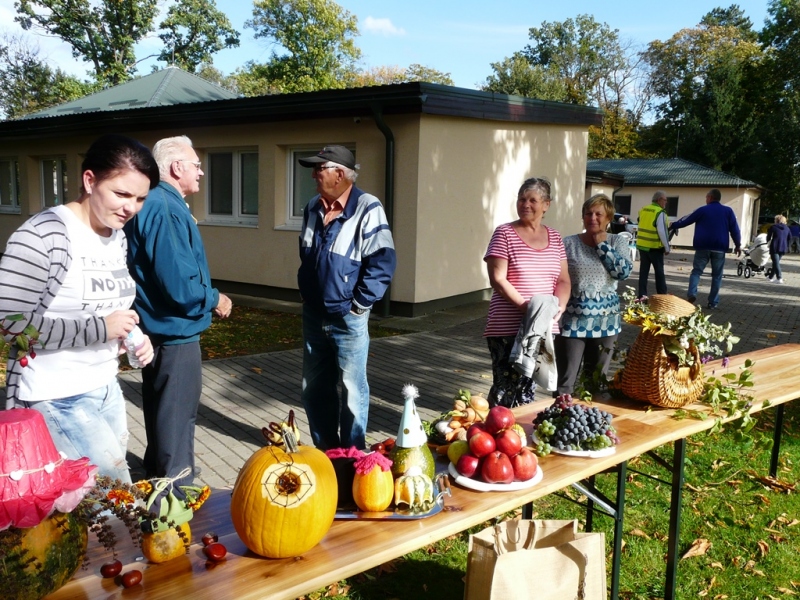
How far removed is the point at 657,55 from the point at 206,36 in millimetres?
37418

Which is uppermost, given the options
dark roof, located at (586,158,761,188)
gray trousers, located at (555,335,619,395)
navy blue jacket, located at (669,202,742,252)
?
dark roof, located at (586,158,761,188)

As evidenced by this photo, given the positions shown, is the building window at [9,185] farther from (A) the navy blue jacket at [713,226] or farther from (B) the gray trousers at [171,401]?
(B) the gray trousers at [171,401]

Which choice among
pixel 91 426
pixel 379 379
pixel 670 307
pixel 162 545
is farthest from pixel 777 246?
pixel 162 545

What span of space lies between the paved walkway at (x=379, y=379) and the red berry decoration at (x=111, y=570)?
2784 millimetres

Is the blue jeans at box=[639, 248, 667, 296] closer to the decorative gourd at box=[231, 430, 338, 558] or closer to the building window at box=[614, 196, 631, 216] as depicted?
the decorative gourd at box=[231, 430, 338, 558]

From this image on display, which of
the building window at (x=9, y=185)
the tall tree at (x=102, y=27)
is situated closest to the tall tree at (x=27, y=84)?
the tall tree at (x=102, y=27)

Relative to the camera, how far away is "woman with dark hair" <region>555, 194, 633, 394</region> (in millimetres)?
4766

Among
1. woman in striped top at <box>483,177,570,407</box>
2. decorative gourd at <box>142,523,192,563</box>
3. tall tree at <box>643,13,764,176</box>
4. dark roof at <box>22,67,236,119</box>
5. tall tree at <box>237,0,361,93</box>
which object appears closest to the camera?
decorative gourd at <box>142,523,192,563</box>

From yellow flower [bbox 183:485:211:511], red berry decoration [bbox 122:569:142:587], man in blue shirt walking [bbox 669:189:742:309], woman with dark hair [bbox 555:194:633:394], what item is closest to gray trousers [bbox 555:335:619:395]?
woman with dark hair [bbox 555:194:633:394]

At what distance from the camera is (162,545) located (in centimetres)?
175

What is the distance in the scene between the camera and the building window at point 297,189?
12.3 m

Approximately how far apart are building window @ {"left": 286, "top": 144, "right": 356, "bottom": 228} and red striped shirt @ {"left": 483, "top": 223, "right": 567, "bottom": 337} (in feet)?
27.1

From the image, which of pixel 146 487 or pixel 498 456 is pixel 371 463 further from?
pixel 146 487

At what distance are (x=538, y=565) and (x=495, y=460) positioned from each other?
437 millimetres
